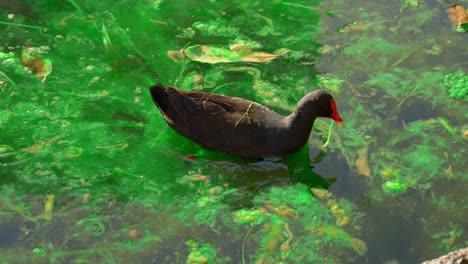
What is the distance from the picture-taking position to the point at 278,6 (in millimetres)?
5508

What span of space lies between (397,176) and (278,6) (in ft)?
6.74

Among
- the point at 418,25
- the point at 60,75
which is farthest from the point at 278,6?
the point at 60,75

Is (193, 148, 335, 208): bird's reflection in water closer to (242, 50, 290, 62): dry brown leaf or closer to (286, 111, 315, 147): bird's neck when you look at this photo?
(286, 111, 315, 147): bird's neck

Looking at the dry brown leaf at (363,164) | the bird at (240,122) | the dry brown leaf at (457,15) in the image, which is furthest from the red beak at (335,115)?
the dry brown leaf at (457,15)

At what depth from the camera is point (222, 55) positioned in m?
4.93

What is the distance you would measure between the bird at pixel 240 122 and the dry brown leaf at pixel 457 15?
1804 millimetres

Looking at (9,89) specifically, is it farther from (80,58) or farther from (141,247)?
(141,247)

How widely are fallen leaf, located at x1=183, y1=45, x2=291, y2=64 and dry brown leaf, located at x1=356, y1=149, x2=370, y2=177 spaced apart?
44.7 inches

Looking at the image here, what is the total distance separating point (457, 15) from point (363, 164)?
198 centimetres

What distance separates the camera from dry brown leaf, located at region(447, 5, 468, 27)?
17.5 ft

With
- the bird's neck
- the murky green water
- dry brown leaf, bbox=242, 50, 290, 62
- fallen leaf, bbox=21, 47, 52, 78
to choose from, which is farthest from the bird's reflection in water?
fallen leaf, bbox=21, 47, 52, 78

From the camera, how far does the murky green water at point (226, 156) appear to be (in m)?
3.78

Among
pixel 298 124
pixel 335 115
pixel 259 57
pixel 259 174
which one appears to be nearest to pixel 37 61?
pixel 259 57

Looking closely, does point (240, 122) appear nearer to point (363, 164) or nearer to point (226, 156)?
point (226, 156)
